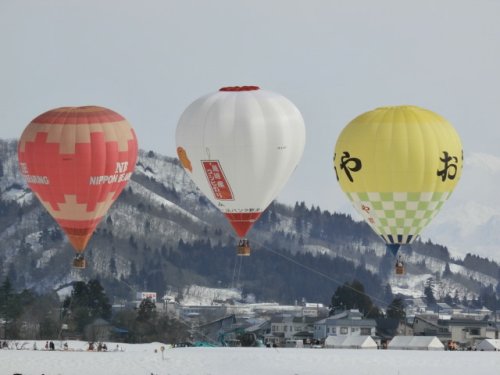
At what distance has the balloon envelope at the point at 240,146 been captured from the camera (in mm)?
75812

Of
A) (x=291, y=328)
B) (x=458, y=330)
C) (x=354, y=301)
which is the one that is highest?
(x=354, y=301)

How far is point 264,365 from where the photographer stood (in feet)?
268

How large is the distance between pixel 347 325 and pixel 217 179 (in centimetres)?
7682

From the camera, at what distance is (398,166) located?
7719 centimetres

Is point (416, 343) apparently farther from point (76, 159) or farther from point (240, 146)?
point (76, 159)

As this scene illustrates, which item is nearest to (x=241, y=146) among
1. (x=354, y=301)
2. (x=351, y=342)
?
(x=351, y=342)

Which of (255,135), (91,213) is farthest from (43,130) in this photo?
(255,135)

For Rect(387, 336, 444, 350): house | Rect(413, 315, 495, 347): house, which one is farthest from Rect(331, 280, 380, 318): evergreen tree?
Rect(387, 336, 444, 350): house

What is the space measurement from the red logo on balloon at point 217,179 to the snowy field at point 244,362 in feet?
27.9

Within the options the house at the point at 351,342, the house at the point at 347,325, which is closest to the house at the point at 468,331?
the house at the point at 347,325

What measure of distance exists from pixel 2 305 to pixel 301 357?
7159cm

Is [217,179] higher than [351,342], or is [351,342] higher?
[217,179]

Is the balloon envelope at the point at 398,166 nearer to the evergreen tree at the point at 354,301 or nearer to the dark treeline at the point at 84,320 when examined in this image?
the dark treeline at the point at 84,320

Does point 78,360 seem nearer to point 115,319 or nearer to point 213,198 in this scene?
point 213,198
